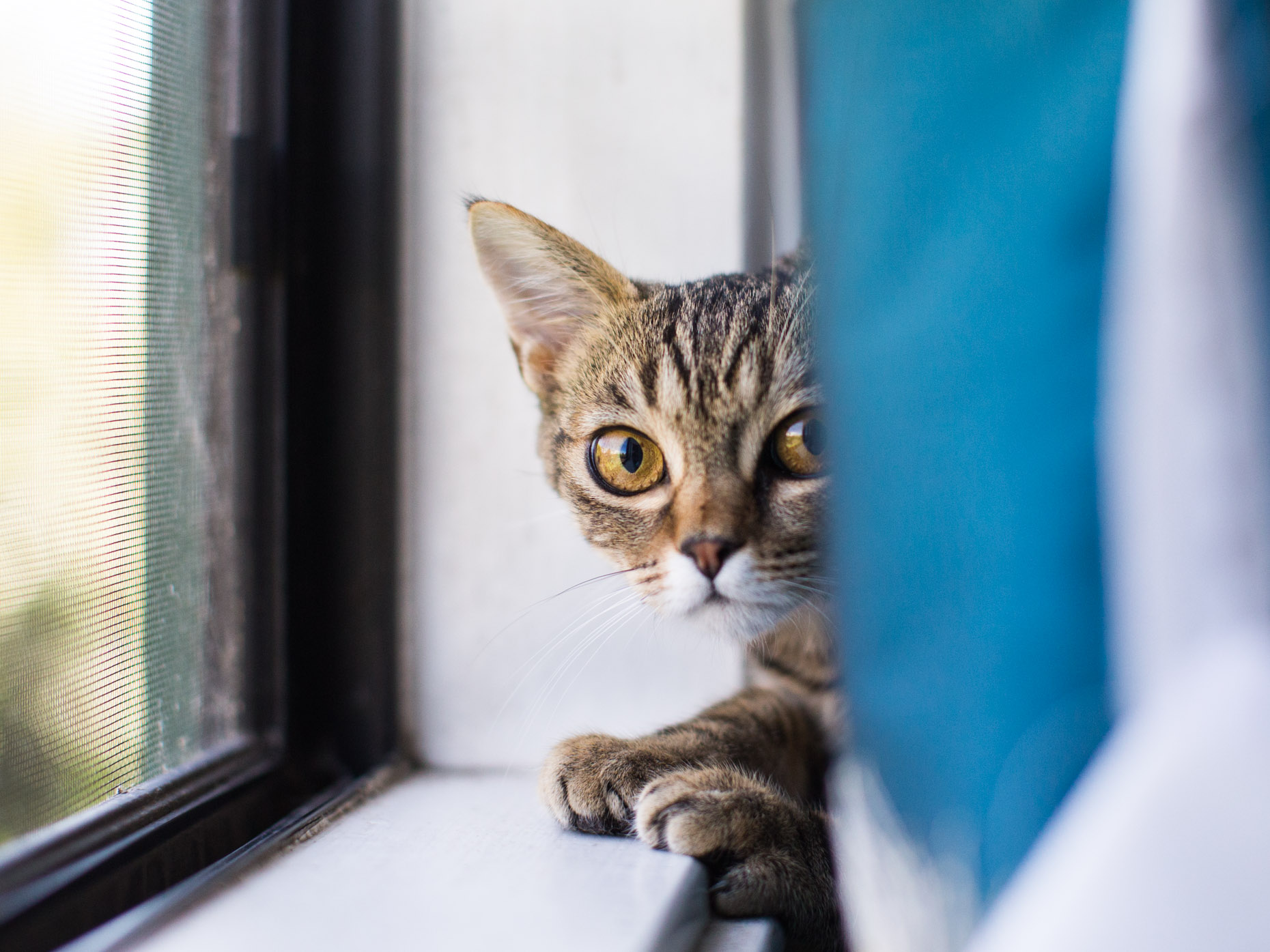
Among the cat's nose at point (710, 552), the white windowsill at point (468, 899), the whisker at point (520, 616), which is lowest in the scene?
the white windowsill at point (468, 899)

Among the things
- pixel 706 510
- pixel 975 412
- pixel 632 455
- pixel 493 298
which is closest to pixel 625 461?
pixel 632 455

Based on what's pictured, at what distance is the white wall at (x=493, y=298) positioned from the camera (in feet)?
2.57

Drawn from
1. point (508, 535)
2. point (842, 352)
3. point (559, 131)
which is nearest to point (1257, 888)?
point (842, 352)

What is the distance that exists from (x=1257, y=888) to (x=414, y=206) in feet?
2.63

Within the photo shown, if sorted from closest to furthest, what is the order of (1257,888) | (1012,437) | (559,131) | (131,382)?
(1257,888)
(1012,437)
(131,382)
(559,131)

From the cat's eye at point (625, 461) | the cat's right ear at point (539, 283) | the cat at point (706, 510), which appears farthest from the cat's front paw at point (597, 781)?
the cat's right ear at point (539, 283)

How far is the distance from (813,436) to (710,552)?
129 mm

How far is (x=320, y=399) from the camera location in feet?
2.73

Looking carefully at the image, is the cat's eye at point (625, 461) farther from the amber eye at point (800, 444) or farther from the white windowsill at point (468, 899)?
the white windowsill at point (468, 899)

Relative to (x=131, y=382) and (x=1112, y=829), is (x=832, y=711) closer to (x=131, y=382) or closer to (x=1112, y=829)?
(x=1112, y=829)

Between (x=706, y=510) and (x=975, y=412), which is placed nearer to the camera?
(x=975, y=412)

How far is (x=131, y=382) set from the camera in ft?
2.13

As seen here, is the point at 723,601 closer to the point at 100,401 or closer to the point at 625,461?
the point at 625,461

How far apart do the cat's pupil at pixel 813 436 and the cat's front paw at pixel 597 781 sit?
0.27m
